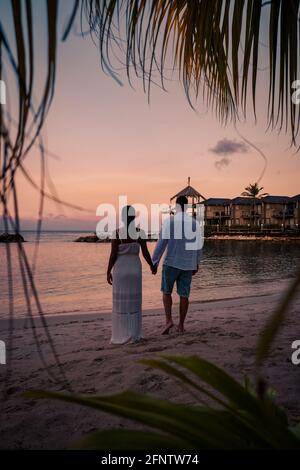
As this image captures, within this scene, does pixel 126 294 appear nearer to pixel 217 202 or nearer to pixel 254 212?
pixel 254 212

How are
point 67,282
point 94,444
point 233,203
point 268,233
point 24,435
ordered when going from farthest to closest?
1. point 233,203
2. point 268,233
3. point 67,282
4. point 24,435
5. point 94,444

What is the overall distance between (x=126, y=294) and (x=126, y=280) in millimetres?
207

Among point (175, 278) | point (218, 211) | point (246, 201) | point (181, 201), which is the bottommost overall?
point (175, 278)

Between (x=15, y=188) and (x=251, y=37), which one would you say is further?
(x=251, y=37)

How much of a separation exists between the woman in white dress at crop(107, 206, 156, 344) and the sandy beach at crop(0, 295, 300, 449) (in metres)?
0.25

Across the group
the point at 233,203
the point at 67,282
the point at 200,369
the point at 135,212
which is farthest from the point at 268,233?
the point at 200,369

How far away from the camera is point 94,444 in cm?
51

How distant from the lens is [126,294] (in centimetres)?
505

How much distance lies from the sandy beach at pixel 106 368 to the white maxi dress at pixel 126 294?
0.70 feet

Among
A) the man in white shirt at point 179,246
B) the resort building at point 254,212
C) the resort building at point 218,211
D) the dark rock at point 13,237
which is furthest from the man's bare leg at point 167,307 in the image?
the resort building at point 218,211

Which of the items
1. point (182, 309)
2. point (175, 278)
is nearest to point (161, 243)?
point (175, 278)

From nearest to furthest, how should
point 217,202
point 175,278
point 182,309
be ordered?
point 175,278 < point 182,309 < point 217,202
